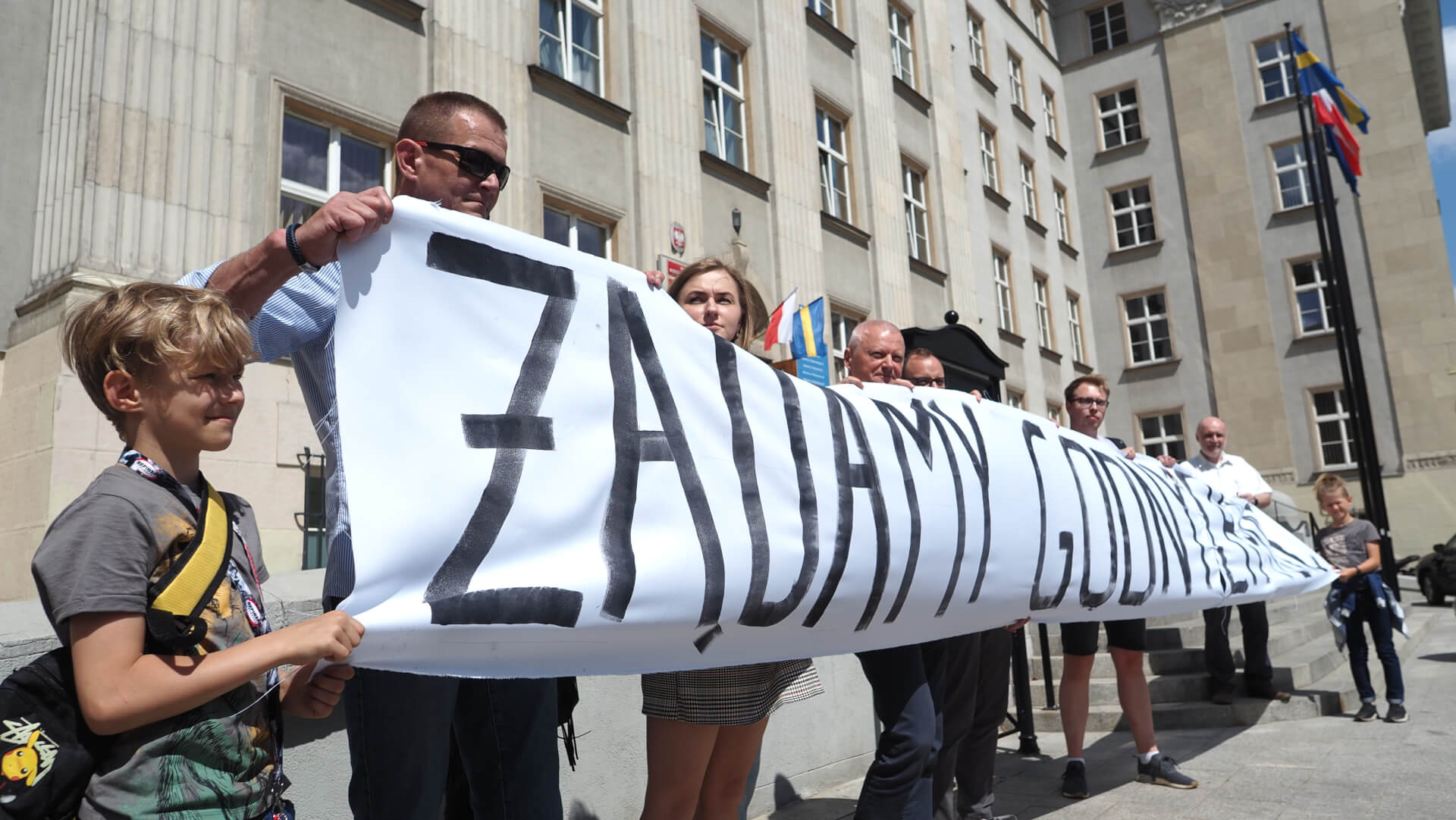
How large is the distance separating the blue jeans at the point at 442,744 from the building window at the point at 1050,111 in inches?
1068

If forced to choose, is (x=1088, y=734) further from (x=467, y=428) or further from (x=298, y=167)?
(x=298, y=167)

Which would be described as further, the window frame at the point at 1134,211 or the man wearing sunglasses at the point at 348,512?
the window frame at the point at 1134,211

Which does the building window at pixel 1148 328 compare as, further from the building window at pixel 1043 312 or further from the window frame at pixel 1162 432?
the building window at pixel 1043 312

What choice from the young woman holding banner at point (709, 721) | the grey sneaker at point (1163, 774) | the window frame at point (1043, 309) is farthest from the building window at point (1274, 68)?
the young woman holding banner at point (709, 721)

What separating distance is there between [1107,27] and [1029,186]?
8.25 meters

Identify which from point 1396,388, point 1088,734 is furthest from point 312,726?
point 1396,388

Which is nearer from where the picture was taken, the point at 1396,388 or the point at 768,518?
the point at 768,518

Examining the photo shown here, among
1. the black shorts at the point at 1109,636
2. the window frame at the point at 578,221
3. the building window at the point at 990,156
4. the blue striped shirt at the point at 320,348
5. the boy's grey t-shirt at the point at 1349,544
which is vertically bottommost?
the black shorts at the point at 1109,636

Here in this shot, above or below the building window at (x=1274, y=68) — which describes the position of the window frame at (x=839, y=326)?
below

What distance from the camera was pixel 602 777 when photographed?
156 inches

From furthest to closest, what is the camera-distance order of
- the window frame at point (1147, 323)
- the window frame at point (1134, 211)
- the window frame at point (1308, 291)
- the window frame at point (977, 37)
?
the window frame at point (1134, 211)
the window frame at point (1147, 323)
the window frame at point (1308, 291)
the window frame at point (977, 37)

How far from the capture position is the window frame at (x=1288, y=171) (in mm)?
24844

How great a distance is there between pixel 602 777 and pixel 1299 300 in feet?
85.7

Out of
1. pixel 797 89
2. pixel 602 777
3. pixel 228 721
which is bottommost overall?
pixel 602 777
